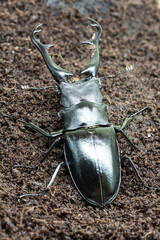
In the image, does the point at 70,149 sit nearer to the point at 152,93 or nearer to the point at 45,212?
the point at 45,212

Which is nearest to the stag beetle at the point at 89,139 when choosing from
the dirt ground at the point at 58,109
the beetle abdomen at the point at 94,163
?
the beetle abdomen at the point at 94,163

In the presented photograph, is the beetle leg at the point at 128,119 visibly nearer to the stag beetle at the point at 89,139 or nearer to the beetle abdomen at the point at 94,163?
the stag beetle at the point at 89,139

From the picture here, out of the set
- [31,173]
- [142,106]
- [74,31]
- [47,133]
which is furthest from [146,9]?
[31,173]

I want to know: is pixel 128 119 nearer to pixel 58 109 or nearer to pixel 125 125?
pixel 125 125

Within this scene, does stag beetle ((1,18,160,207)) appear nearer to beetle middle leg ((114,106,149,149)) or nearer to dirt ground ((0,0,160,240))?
beetle middle leg ((114,106,149,149))

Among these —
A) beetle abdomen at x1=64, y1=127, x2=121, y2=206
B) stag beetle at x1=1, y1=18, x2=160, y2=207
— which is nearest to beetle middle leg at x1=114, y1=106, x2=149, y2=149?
stag beetle at x1=1, y1=18, x2=160, y2=207
